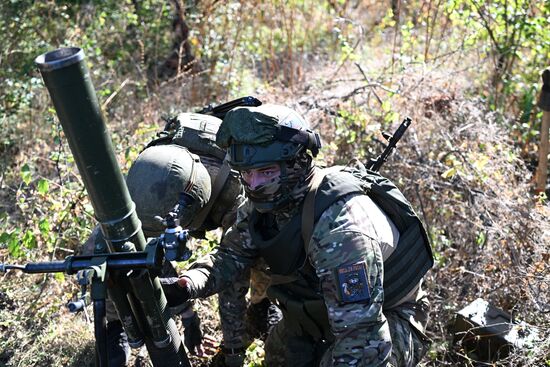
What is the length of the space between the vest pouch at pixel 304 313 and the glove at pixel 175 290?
2.06 ft

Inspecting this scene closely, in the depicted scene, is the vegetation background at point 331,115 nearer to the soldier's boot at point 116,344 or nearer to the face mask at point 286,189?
the soldier's boot at point 116,344

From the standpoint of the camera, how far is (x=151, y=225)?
3.65 meters

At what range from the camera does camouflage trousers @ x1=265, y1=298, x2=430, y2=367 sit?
3.32 metres

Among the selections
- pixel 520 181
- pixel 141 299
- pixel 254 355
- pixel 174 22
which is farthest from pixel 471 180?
pixel 174 22

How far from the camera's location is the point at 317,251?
118 inches

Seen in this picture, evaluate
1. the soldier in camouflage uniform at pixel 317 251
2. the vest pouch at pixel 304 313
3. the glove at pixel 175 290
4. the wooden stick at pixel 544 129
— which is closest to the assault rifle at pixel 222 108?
the soldier in camouflage uniform at pixel 317 251

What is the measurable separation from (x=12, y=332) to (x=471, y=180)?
3.48 meters

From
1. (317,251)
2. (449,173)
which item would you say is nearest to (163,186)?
(317,251)

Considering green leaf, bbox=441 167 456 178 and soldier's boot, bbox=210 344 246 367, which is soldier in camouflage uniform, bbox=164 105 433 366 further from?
green leaf, bbox=441 167 456 178

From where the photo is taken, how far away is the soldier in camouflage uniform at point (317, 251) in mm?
2930

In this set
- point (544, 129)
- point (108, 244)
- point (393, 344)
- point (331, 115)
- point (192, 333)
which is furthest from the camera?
point (331, 115)

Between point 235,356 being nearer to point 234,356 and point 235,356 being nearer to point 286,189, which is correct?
point 234,356

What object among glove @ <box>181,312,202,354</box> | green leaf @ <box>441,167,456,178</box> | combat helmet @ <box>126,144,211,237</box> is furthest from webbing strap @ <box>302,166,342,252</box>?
green leaf @ <box>441,167,456,178</box>

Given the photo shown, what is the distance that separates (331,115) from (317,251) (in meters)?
3.09
